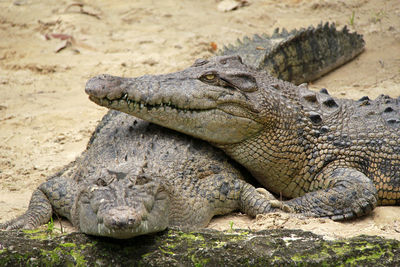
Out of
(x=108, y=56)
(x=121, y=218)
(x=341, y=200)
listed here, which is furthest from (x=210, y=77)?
(x=108, y=56)

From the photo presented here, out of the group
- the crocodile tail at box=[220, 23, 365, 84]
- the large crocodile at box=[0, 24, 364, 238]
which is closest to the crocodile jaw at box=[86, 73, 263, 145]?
the large crocodile at box=[0, 24, 364, 238]

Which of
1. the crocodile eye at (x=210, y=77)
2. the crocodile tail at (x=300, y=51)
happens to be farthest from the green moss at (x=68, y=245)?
the crocodile tail at (x=300, y=51)

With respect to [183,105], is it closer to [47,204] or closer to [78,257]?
[47,204]

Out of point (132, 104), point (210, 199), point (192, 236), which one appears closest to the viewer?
point (192, 236)

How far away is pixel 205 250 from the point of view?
282 centimetres

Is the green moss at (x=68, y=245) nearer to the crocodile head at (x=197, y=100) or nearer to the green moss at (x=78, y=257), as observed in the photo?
the green moss at (x=78, y=257)

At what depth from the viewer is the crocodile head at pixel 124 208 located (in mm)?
2748

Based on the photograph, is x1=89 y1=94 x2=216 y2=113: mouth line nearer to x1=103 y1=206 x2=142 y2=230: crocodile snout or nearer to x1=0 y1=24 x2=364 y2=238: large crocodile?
x1=0 y1=24 x2=364 y2=238: large crocodile

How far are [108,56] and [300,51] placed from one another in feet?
9.06

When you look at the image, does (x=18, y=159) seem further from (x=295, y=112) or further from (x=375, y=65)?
(x=375, y=65)

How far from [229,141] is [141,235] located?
153 centimetres

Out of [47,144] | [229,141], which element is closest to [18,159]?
[47,144]

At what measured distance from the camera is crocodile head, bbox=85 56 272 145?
4.09m

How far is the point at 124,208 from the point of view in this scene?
283 centimetres
